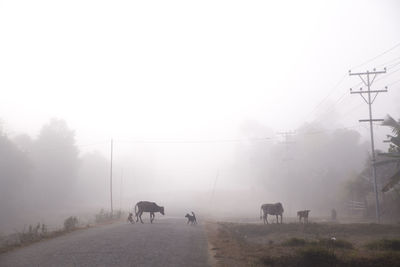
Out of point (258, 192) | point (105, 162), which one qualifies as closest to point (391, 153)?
point (258, 192)

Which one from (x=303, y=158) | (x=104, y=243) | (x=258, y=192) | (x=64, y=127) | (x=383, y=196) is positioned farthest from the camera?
(x=258, y=192)

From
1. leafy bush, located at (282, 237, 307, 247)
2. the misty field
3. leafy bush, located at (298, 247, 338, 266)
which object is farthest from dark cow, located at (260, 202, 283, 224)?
leafy bush, located at (298, 247, 338, 266)

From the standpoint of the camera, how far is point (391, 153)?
41969 mm

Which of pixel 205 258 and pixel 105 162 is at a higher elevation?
pixel 105 162

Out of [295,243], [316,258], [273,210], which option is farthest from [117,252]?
[273,210]

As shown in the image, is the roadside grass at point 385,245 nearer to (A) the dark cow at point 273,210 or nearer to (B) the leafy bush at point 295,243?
(B) the leafy bush at point 295,243

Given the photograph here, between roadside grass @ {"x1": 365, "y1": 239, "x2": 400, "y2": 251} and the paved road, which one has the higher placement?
the paved road

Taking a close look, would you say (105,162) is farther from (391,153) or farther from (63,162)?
(391,153)

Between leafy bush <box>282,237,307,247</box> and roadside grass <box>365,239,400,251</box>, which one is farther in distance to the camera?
leafy bush <box>282,237,307,247</box>

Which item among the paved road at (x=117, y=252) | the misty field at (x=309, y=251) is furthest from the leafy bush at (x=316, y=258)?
the paved road at (x=117, y=252)

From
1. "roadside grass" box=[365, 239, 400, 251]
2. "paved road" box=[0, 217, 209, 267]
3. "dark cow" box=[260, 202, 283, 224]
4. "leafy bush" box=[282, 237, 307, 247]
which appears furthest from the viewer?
"dark cow" box=[260, 202, 283, 224]

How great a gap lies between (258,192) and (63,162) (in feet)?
198

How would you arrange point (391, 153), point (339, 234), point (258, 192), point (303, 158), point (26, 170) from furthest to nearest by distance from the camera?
1. point (258, 192)
2. point (303, 158)
3. point (26, 170)
4. point (391, 153)
5. point (339, 234)

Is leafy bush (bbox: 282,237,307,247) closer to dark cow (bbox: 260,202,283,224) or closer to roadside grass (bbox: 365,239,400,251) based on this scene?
roadside grass (bbox: 365,239,400,251)
